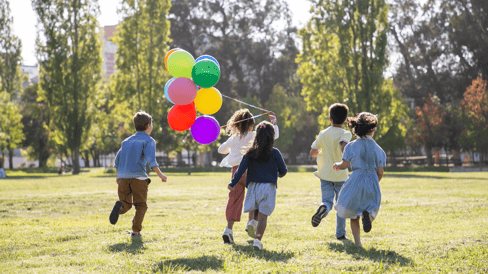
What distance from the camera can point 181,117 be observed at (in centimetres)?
680

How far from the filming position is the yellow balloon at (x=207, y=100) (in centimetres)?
694

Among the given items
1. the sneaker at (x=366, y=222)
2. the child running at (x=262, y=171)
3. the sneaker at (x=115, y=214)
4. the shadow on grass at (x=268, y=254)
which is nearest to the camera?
the shadow on grass at (x=268, y=254)

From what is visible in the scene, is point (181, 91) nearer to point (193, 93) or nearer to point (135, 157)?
point (193, 93)

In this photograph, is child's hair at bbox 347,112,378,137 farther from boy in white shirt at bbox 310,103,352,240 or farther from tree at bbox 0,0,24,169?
tree at bbox 0,0,24,169

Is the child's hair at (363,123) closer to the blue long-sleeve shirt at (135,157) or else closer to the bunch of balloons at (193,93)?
the bunch of balloons at (193,93)

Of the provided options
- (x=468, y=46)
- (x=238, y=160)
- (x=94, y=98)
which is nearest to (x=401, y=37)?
(x=468, y=46)

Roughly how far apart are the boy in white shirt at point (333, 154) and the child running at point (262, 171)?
2.38 ft

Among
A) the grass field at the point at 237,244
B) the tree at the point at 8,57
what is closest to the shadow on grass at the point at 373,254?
the grass field at the point at 237,244

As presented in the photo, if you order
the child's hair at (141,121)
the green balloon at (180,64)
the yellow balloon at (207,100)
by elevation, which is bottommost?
the child's hair at (141,121)

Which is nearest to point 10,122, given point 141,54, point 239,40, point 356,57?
point 141,54

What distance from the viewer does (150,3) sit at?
34.0m

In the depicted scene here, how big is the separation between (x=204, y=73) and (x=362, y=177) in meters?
2.76

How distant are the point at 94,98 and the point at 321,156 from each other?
101 feet

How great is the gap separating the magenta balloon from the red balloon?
0.61ft
